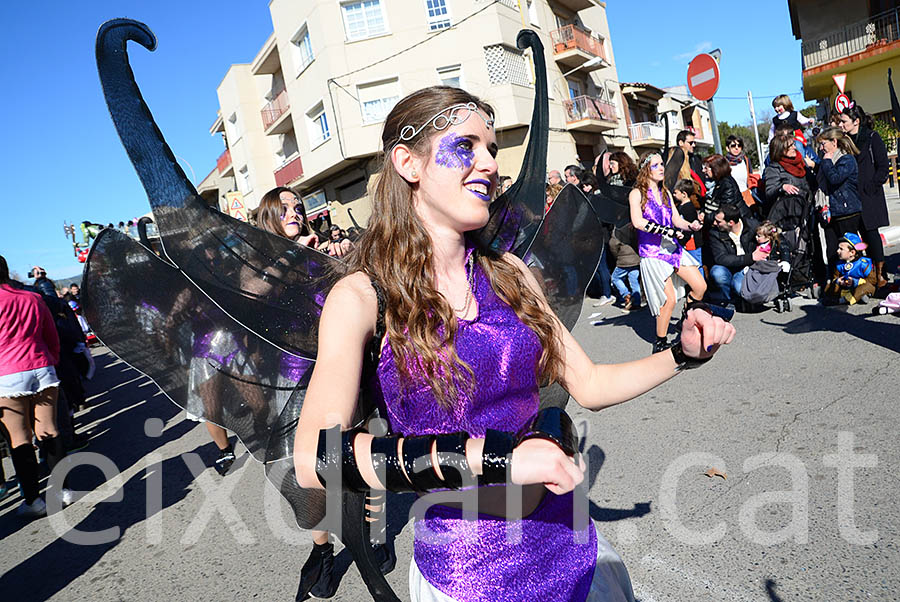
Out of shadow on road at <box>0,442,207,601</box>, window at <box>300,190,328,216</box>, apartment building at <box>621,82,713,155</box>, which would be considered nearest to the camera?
shadow on road at <box>0,442,207,601</box>

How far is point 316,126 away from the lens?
25234mm

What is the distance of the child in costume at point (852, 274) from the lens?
6.34 metres

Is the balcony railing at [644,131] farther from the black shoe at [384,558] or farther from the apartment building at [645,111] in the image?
the black shoe at [384,558]

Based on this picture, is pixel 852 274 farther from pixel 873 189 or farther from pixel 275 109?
A: pixel 275 109

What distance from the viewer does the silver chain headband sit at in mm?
1603

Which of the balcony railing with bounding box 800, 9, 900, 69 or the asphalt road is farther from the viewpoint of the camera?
the balcony railing with bounding box 800, 9, 900, 69

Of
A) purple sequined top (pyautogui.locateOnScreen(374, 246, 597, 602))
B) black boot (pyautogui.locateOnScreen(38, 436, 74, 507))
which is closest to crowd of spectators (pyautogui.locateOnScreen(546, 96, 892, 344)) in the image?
purple sequined top (pyautogui.locateOnScreen(374, 246, 597, 602))

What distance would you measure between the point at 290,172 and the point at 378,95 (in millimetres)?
8162

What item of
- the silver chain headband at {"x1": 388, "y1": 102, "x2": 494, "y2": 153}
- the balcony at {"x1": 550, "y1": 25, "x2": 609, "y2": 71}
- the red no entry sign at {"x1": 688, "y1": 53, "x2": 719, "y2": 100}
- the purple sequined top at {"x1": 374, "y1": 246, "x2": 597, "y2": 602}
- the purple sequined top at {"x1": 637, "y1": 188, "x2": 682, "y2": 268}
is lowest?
the purple sequined top at {"x1": 374, "y1": 246, "x2": 597, "y2": 602}

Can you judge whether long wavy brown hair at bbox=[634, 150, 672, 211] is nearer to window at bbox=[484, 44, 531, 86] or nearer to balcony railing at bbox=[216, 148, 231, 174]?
window at bbox=[484, 44, 531, 86]

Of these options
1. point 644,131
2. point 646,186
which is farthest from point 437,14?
point 646,186

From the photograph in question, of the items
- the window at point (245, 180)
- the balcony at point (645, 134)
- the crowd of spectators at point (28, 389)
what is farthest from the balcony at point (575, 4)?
the crowd of spectators at point (28, 389)

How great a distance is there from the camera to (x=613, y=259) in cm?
984

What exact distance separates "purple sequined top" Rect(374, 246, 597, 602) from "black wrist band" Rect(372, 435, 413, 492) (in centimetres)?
35
